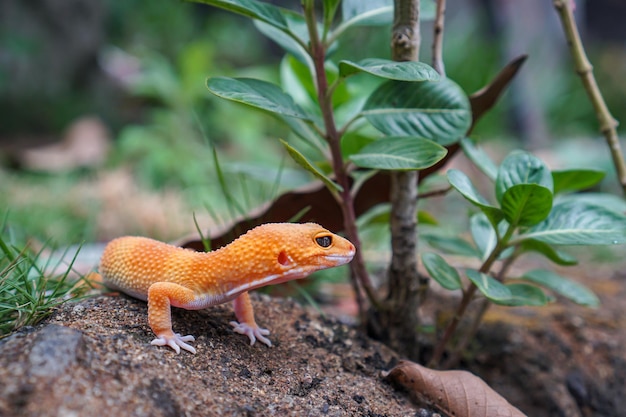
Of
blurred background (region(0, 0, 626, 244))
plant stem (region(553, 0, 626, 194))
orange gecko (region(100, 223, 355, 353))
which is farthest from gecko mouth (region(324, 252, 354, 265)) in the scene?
plant stem (region(553, 0, 626, 194))

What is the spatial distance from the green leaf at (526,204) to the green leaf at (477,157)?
26cm

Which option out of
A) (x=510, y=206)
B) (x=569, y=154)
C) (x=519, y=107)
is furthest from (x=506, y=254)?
(x=519, y=107)

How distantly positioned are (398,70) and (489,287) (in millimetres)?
747

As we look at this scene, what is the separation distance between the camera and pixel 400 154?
5.56ft

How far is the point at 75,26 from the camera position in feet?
31.3

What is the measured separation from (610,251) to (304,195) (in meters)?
3.19

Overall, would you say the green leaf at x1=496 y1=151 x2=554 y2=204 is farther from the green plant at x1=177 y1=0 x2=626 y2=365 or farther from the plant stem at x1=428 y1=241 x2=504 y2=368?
the plant stem at x1=428 y1=241 x2=504 y2=368

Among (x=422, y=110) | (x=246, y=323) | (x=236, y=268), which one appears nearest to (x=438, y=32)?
(x=422, y=110)

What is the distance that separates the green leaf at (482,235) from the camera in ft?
6.82

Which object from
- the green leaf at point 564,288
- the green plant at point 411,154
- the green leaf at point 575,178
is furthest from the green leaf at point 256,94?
the green leaf at point 564,288

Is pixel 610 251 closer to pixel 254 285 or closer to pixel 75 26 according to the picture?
pixel 254 285

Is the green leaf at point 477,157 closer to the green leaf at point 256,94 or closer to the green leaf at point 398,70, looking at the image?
the green leaf at point 398,70

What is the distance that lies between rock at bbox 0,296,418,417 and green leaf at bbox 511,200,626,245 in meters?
0.72

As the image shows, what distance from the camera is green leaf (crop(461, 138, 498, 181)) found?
6.31ft
